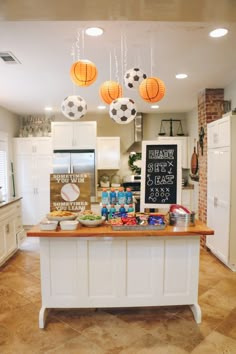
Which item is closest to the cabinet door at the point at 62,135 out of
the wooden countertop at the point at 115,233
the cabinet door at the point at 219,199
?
the cabinet door at the point at 219,199

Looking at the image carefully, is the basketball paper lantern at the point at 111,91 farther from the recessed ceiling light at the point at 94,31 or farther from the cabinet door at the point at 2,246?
the cabinet door at the point at 2,246

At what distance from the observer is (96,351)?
224 cm

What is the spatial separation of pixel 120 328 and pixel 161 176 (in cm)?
154

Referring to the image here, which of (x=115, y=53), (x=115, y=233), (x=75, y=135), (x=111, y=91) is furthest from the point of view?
(x=75, y=135)

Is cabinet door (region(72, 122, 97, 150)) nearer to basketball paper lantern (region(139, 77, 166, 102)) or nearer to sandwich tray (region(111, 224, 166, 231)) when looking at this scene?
basketball paper lantern (region(139, 77, 166, 102))

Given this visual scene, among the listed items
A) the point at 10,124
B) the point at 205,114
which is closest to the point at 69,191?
the point at 205,114

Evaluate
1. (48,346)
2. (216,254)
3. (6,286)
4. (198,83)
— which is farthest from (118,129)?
(48,346)

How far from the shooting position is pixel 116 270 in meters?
2.60

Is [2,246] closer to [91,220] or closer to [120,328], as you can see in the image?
[91,220]

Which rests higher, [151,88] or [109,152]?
[151,88]

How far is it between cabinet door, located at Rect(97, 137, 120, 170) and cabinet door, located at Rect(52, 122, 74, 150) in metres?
0.70

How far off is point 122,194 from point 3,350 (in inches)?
66.6

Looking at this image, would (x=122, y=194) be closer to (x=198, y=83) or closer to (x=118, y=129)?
(x=198, y=83)

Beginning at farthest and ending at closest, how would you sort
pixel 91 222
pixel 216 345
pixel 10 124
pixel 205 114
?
1. pixel 10 124
2. pixel 205 114
3. pixel 91 222
4. pixel 216 345
